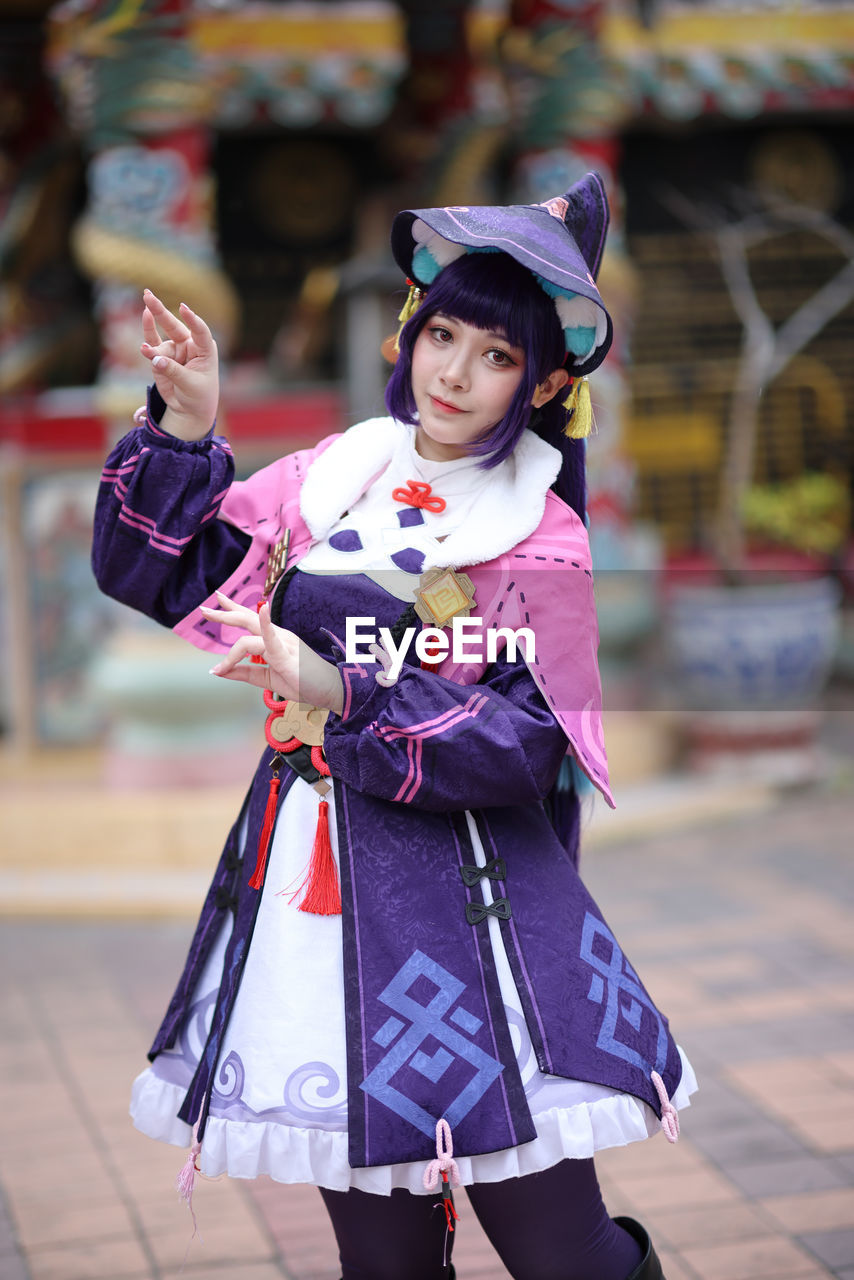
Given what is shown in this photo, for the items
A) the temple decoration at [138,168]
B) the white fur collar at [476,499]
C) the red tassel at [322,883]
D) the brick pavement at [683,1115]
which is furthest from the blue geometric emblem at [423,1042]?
the temple decoration at [138,168]

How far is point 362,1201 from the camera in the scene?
1.79 meters

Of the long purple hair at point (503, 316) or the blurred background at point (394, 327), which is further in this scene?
the blurred background at point (394, 327)

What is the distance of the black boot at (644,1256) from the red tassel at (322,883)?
591 mm

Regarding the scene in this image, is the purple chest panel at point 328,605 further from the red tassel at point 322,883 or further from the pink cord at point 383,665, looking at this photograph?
the red tassel at point 322,883

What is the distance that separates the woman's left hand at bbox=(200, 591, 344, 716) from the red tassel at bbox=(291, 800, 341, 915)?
0.19 meters

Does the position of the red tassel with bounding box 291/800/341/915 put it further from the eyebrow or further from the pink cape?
the eyebrow

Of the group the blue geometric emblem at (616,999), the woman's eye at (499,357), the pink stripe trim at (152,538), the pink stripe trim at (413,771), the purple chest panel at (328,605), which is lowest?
the blue geometric emblem at (616,999)

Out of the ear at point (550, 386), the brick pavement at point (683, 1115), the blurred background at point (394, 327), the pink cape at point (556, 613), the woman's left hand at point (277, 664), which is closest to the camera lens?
the woman's left hand at point (277, 664)

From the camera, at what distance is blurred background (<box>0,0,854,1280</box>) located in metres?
4.75

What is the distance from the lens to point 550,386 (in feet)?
6.11

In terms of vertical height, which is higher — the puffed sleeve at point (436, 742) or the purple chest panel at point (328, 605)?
the purple chest panel at point (328, 605)

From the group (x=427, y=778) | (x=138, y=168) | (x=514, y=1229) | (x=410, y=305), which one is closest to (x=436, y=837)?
(x=427, y=778)

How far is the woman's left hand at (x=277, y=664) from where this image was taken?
1.63 m

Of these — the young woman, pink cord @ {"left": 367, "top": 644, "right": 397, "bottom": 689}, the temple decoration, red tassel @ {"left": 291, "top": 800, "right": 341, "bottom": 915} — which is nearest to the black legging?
the young woman
